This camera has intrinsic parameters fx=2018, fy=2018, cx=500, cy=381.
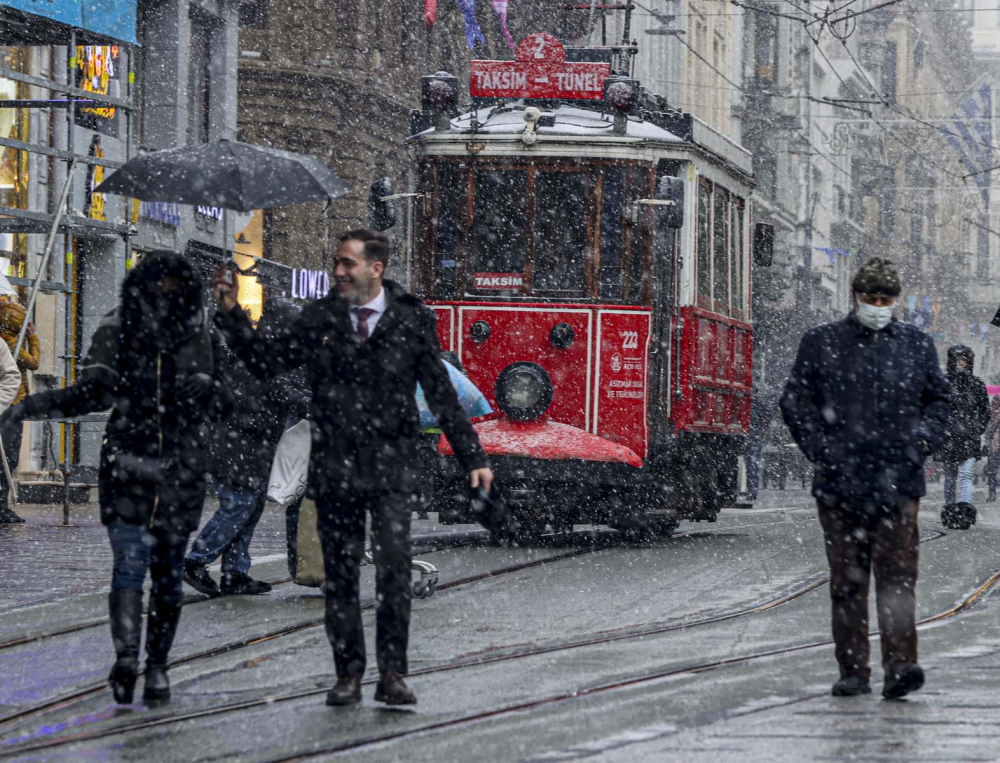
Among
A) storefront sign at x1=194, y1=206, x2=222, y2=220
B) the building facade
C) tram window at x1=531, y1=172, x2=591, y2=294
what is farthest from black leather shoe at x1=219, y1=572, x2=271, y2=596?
storefront sign at x1=194, y1=206, x2=222, y2=220

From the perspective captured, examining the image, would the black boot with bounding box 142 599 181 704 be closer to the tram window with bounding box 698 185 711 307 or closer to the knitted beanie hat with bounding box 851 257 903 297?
the knitted beanie hat with bounding box 851 257 903 297

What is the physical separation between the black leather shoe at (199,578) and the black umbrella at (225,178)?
2155mm

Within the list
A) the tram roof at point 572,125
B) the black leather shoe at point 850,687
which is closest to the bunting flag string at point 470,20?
the tram roof at point 572,125

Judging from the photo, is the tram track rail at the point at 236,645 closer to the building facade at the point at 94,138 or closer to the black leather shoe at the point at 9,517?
the black leather shoe at the point at 9,517

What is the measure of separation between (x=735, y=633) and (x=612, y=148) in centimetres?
626

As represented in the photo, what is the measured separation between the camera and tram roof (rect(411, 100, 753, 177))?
15.1m

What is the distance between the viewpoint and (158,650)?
7117 mm

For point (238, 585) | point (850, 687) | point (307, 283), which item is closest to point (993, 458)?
point (307, 283)

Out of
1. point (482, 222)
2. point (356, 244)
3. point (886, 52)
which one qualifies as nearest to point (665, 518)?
point (482, 222)

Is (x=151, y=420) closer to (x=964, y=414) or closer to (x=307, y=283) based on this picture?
(x=964, y=414)

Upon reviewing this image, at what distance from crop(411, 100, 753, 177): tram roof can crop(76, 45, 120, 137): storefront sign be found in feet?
23.8

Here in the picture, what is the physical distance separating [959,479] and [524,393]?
628cm

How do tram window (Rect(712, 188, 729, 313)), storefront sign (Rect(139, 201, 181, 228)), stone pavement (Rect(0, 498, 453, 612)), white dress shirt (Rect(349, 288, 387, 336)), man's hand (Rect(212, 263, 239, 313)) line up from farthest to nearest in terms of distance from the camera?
storefront sign (Rect(139, 201, 181, 228))
tram window (Rect(712, 188, 729, 313))
stone pavement (Rect(0, 498, 453, 612))
man's hand (Rect(212, 263, 239, 313))
white dress shirt (Rect(349, 288, 387, 336))

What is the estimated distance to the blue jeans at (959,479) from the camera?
19.1 meters
